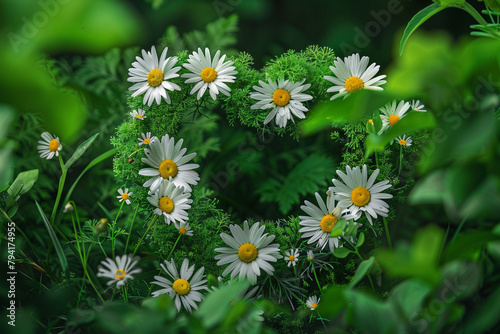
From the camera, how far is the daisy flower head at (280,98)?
0.54 m

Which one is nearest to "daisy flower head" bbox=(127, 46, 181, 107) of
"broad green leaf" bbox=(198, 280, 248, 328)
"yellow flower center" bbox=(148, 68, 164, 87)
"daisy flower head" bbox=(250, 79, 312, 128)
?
"yellow flower center" bbox=(148, 68, 164, 87)

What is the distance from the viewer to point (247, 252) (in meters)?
0.52

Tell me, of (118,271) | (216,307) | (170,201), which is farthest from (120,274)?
(216,307)

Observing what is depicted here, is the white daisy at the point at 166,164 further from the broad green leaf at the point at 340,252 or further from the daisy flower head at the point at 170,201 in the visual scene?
the broad green leaf at the point at 340,252

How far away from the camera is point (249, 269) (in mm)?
515

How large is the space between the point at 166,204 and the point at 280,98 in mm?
188

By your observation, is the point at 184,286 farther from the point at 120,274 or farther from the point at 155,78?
the point at 155,78

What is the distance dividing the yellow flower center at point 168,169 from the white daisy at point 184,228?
6 centimetres

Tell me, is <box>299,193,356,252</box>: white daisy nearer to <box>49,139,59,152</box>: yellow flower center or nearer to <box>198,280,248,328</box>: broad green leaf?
<box>198,280,248,328</box>: broad green leaf

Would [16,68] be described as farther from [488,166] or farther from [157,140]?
[488,166]

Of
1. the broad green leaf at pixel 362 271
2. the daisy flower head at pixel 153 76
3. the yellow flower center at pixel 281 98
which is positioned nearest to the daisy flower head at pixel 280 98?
the yellow flower center at pixel 281 98

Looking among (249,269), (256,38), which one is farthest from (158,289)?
(256,38)

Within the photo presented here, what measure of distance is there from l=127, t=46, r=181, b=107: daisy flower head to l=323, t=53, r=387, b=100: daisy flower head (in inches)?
7.6

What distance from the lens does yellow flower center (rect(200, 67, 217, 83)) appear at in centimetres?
55
